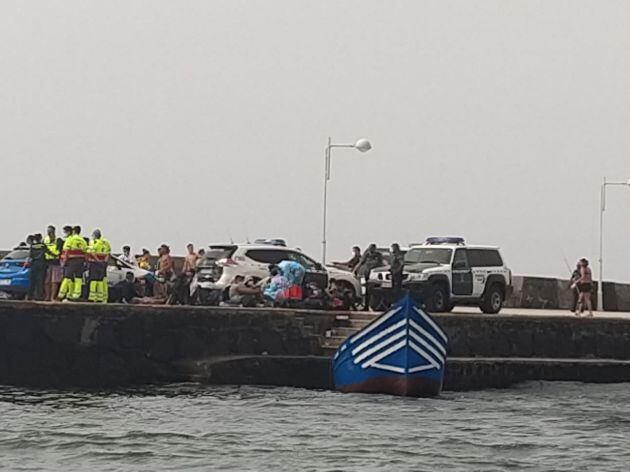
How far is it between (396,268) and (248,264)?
137 inches

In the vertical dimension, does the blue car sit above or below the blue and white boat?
above

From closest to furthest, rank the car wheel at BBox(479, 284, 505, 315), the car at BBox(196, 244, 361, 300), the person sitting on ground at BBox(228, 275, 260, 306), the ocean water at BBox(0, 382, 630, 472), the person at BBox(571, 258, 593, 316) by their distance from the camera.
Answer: the ocean water at BBox(0, 382, 630, 472), the person sitting on ground at BBox(228, 275, 260, 306), the car at BBox(196, 244, 361, 300), the car wheel at BBox(479, 284, 505, 315), the person at BBox(571, 258, 593, 316)

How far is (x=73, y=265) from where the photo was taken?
35250mm

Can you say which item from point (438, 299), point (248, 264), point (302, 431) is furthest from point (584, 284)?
point (302, 431)

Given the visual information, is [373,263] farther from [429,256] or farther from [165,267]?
[165,267]

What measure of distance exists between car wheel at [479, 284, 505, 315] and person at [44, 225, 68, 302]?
33.6 feet

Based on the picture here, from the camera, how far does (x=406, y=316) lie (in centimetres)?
3175

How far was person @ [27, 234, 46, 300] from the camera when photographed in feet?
118

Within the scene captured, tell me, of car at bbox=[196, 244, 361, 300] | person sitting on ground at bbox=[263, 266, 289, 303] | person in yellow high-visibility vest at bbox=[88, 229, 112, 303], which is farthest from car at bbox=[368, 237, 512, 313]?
person in yellow high-visibility vest at bbox=[88, 229, 112, 303]

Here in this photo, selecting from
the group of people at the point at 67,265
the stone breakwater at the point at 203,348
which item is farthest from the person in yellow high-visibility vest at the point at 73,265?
the stone breakwater at the point at 203,348

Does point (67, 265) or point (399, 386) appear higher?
point (67, 265)

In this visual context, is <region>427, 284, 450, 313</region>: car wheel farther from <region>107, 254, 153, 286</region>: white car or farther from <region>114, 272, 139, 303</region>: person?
<region>114, 272, 139, 303</region>: person

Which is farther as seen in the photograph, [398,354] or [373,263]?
[373,263]

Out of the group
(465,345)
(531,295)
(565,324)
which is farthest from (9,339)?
(531,295)
